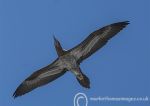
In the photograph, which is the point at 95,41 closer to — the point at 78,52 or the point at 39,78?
the point at 78,52

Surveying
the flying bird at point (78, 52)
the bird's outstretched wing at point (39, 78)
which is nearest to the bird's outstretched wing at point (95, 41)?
the flying bird at point (78, 52)

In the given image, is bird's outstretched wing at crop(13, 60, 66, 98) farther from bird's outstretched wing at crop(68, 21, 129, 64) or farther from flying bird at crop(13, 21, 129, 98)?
bird's outstretched wing at crop(68, 21, 129, 64)

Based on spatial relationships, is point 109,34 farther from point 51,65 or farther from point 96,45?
point 51,65

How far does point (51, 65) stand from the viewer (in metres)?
13.6

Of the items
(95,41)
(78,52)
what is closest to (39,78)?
(78,52)

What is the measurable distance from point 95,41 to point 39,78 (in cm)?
123

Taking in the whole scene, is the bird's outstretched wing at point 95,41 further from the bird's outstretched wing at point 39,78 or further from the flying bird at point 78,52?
the bird's outstretched wing at point 39,78

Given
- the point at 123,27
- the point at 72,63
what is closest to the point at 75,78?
the point at 72,63

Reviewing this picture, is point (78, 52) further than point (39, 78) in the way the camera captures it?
No

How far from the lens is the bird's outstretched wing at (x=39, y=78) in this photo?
13672 millimetres

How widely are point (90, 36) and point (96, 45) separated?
0.17m

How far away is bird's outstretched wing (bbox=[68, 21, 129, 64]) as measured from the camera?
13117mm

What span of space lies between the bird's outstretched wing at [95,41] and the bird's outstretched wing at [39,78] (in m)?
0.52

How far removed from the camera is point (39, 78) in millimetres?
13781
